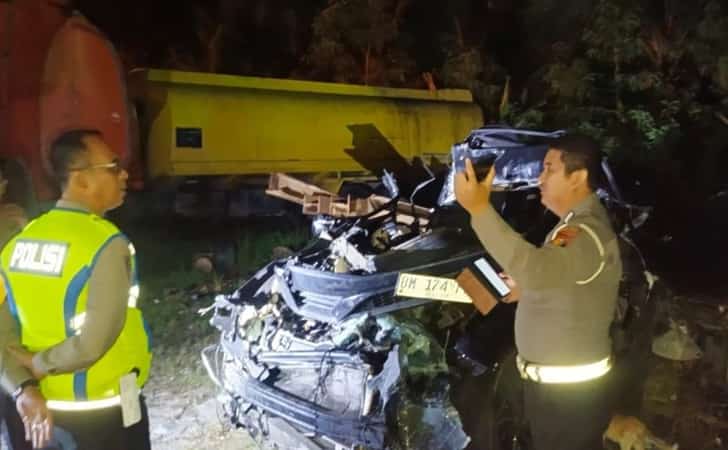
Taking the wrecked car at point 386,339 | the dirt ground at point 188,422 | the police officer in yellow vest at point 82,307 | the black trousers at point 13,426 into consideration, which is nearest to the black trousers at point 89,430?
the police officer in yellow vest at point 82,307

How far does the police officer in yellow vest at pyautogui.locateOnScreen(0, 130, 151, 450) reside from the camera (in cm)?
243

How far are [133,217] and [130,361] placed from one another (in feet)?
29.0

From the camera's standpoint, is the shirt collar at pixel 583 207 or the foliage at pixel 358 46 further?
the foliage at pixel 358 46

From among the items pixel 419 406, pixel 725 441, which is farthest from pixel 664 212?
pixel 419 406

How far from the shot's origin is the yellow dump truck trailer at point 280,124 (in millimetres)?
9969

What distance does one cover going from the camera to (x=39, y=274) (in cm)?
246

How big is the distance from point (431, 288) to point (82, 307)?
155 centimetres

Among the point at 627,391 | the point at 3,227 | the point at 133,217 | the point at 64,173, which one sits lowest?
the point at 133,217

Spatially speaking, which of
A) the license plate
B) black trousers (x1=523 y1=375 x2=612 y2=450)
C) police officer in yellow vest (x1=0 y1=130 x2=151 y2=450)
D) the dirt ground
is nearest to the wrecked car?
the license plate

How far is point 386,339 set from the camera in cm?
347

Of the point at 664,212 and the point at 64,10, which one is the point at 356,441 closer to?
the point at 664,212

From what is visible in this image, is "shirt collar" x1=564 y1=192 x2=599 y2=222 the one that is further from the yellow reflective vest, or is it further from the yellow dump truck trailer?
the yellow dump truck trailer

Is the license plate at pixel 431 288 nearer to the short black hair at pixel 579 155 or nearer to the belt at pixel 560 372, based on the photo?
the belt at pixel 560 372

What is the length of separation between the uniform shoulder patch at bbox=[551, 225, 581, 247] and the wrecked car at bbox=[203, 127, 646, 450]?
29.8 inches
